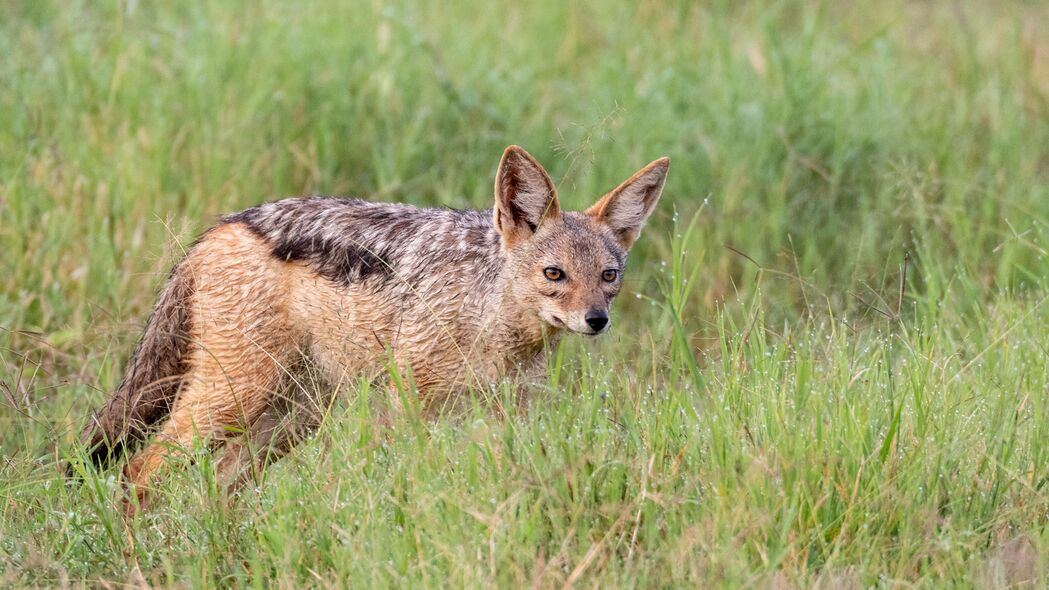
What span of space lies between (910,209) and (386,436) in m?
3.84

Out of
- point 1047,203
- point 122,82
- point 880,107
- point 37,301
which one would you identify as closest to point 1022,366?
point 1047,203

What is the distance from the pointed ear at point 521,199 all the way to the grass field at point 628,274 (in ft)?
0.66

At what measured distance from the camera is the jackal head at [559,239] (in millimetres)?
5047

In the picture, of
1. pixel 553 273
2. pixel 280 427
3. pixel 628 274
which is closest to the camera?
pixel 280 427

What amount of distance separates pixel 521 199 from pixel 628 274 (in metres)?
2.14

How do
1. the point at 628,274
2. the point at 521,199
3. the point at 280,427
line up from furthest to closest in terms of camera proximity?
the point at 628,274, the point at 521,199, the point at 280,427

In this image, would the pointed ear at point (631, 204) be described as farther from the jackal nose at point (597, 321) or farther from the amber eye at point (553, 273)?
the jackal nose at point (597, 321)

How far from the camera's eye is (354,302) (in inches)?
209

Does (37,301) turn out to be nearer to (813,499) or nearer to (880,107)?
(813,499)

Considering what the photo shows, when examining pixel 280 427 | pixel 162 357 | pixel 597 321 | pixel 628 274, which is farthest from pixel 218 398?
pixel 628 274

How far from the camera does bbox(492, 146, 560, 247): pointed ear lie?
511cm

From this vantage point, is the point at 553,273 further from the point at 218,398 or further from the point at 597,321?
the point at 218,398

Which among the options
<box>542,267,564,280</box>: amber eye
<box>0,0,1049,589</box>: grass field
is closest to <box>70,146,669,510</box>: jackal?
<box>542,267,564,280</box>: amber eye

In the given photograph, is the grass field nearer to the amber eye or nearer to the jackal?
the jackal
